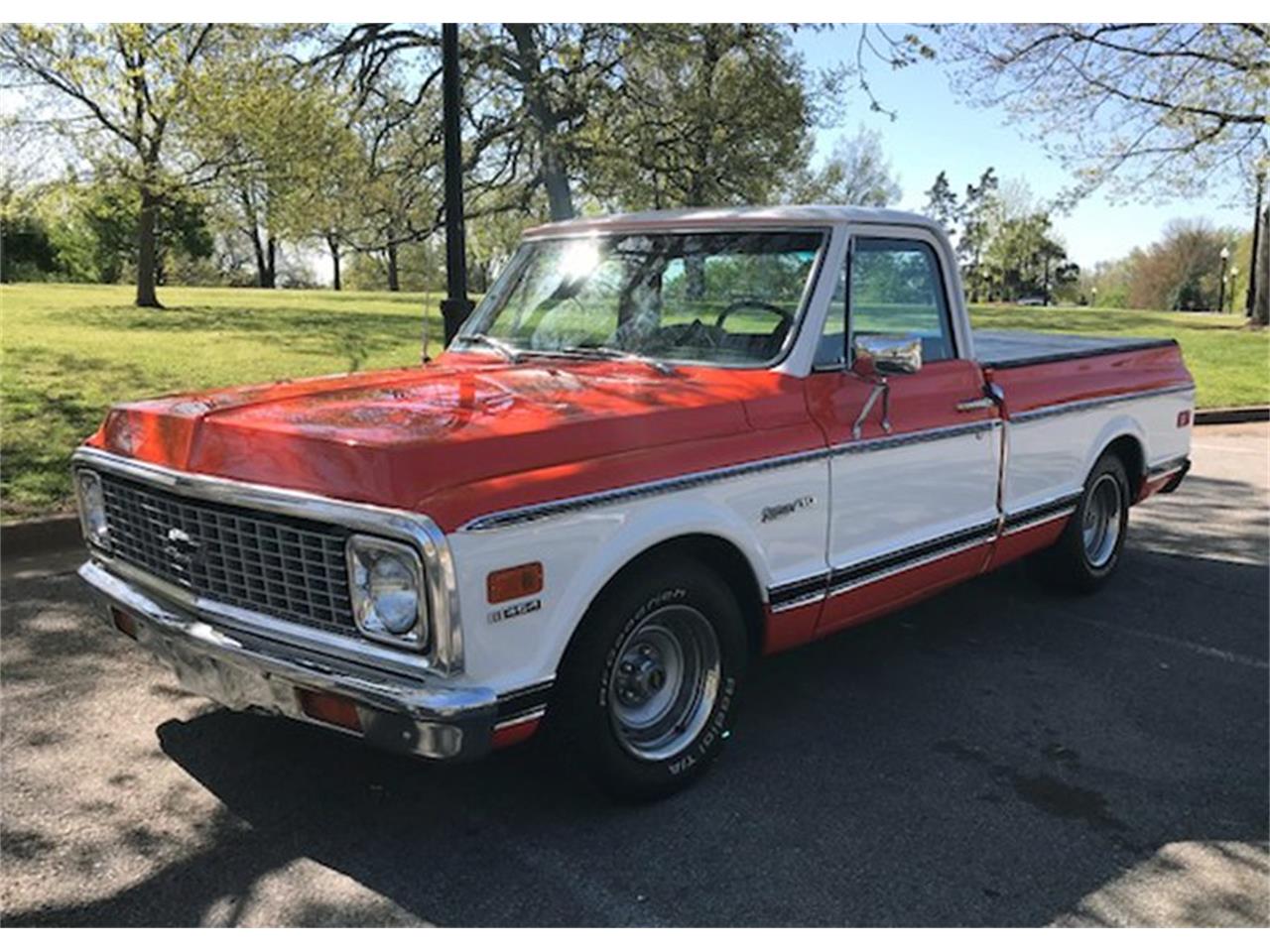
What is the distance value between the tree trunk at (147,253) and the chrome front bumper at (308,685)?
2037 cm

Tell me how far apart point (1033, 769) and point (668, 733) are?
4.42ft

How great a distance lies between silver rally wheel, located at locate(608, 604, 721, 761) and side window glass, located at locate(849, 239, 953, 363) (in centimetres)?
136

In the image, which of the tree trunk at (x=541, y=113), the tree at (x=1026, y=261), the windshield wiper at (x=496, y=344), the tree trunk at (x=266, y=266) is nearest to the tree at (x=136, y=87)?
the tree trunk at (x=541, y=113)

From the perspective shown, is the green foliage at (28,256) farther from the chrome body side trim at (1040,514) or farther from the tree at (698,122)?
the chrome body side trim at (1040,514)

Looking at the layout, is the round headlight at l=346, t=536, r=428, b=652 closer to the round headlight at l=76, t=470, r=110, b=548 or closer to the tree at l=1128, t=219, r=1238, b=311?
the round headlight at l=76, t=470, r=110, b=548

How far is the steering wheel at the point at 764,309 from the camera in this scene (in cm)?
397

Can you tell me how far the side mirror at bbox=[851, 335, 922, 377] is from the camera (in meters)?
3.85

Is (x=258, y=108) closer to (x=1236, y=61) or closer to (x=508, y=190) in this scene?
(x=508, y=190)

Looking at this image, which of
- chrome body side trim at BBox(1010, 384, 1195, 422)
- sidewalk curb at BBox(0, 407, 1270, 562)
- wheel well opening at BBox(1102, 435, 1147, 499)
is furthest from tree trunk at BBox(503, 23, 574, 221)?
wheel well opening at BBox(1102, 435, 1147, 499)

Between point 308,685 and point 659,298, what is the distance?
214cm

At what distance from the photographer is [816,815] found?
A: 11.1ft

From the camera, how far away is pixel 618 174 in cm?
1683

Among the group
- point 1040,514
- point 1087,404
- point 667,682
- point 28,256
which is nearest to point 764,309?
point 667,682

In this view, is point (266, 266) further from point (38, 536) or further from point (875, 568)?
point (875, 568)
